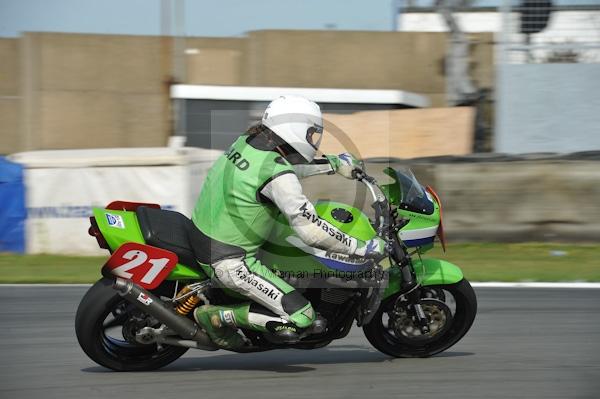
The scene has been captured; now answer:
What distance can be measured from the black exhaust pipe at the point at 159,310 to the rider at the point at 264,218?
7cm

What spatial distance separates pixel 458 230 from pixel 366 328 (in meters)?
5.60

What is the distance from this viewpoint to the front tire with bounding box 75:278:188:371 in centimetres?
549

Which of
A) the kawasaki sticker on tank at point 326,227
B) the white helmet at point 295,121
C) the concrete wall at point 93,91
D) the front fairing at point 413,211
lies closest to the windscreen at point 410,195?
the front fairing at point 413,211

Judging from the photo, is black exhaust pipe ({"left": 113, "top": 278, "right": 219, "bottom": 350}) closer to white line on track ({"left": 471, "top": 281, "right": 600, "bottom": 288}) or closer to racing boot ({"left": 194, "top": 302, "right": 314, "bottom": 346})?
racing boot ({"left": 194, "top": 302, "right": 314, "bottom": 346})

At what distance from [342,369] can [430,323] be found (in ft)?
2.05

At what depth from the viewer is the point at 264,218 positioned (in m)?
5.45

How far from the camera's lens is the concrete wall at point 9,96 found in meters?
18.5

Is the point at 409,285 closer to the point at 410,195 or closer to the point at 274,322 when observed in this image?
the point at 410,195

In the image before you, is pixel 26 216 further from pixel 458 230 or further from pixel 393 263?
pixel 393 263

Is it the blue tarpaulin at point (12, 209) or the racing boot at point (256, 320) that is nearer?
the racing boot at point (256, 320)

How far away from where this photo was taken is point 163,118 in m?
18.5

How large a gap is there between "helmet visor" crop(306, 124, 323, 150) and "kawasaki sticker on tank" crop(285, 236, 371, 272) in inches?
22.1

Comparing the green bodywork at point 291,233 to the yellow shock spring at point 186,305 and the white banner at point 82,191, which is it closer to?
the yellow shock spring at point 186,305

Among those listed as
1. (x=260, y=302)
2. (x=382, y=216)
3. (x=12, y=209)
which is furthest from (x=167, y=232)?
(x=12, y=209)
